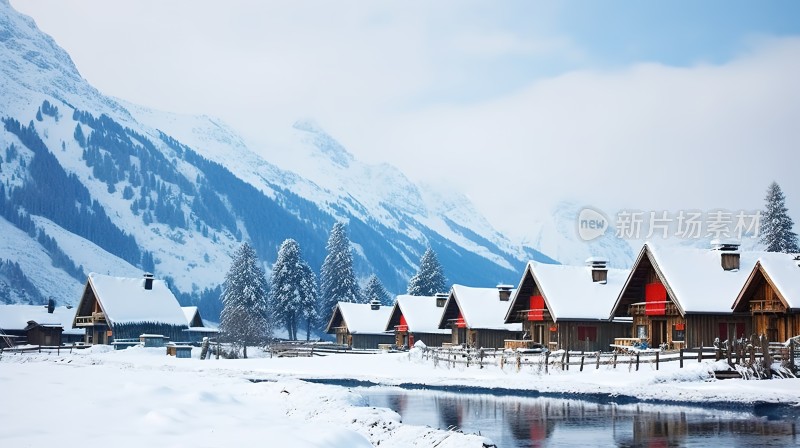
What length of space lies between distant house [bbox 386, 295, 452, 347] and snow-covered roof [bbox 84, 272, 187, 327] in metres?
20.9

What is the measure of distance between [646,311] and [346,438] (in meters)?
39.1

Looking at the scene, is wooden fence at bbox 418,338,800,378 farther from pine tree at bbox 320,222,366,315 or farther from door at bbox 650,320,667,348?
pine tree at bbox 320,222,366,315

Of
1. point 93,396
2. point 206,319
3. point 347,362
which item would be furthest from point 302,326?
point 93,396

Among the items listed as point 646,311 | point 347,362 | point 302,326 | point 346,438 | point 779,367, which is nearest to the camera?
point 346,438

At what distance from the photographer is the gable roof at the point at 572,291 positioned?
5912cm

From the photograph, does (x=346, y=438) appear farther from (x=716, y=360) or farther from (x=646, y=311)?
(x=646, y=311)

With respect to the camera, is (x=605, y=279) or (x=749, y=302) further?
(x=605, y=279)

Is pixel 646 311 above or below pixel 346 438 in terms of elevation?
above

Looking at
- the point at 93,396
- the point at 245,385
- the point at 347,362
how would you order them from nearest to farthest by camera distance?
1. the point at 93,396
2. the point at 245,385
3. the point at 347,362

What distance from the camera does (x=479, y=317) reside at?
7331cm

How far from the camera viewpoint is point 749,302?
48688mm

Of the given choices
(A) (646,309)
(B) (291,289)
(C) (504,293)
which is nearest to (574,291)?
(A) (646,309)

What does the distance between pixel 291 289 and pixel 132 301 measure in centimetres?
2308

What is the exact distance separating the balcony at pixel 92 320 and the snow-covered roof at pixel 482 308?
3304 cm
